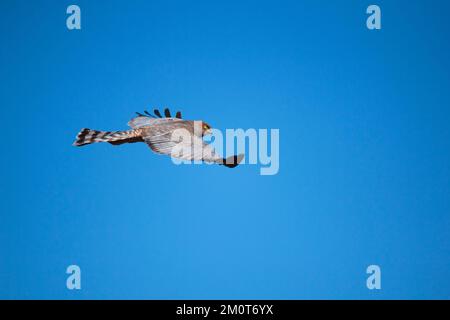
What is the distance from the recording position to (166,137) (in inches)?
153

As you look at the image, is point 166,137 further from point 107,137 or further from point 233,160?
point 233,160

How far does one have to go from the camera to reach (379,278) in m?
4.37

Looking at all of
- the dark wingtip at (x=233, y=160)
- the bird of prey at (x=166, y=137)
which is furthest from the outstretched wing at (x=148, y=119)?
the dark wingtip at (x=233, y=160)

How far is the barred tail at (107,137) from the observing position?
399 cm

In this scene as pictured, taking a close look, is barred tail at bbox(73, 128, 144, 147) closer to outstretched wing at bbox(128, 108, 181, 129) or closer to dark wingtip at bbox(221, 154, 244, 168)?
outstretched wing at bbox(128, 108, 181, 129)

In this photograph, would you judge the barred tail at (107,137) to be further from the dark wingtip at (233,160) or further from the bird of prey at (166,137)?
the dark wingtip at (233,160)

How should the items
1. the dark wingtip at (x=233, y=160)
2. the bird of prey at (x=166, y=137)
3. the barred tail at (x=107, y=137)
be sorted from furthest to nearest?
the barred tail at (x=107, y=137) < the bird of prey at (x=166, y=137) < the dark wingtip at (x=233, y=160)

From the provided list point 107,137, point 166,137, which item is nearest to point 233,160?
point 166,137

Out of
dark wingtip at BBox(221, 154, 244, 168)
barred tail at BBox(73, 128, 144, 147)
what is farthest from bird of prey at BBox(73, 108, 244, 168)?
dark wingtip at BBox(221, 154, 244, 168)

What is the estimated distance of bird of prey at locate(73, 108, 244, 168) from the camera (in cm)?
357
